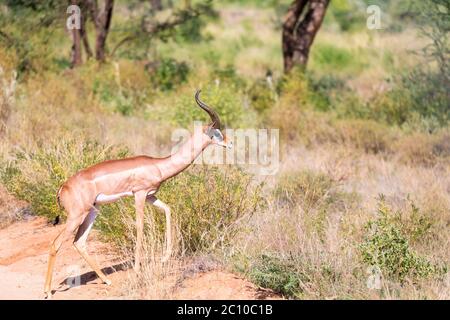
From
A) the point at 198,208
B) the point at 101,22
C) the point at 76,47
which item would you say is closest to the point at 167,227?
the point at 198,208

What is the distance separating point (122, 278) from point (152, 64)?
12.5m

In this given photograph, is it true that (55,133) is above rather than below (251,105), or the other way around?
above

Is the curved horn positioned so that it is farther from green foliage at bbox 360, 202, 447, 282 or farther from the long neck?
green foliage at bbox 360, 202, 447, 282

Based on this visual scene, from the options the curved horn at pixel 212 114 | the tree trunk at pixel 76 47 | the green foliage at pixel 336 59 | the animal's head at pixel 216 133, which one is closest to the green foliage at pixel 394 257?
the animal's head at pixel 216 133

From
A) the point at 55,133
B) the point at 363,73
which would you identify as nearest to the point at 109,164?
the point at 55,133

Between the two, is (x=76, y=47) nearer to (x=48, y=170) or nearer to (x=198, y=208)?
(x=48, y=170)

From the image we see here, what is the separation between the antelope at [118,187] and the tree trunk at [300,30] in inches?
459

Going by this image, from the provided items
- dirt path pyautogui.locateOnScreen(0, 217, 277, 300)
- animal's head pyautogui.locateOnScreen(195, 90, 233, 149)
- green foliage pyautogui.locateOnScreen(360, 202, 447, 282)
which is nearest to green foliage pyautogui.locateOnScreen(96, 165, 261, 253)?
dirt path pyautogui.locateOnScreen(0, 217, 277, 300)

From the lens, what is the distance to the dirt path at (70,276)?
733 centimetres

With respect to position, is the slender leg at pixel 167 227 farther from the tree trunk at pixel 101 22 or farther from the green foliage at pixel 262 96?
the tree trunk at pixel 101 22

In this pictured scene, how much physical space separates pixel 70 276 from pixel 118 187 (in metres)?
1.12

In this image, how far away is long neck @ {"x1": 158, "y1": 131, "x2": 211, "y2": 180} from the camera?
7.54m
